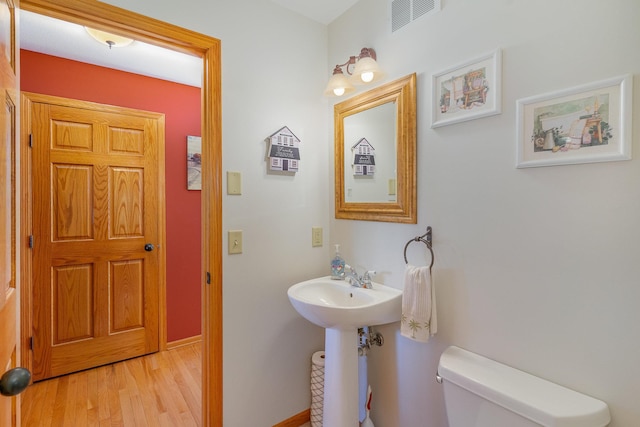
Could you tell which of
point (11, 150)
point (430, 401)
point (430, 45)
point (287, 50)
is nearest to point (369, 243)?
point (430, 401)

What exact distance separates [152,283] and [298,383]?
160cm

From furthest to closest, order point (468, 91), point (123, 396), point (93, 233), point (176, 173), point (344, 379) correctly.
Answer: point (176, 173) → point (93, 233) → point (123, 396) → point (344, 379) → point (468, 91)

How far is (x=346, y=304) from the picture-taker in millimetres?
1634

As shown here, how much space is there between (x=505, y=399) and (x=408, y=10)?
64.6 inches

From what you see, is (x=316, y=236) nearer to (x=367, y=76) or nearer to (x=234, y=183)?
(x=234, y=183)

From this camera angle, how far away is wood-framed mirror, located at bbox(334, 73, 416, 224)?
145cm

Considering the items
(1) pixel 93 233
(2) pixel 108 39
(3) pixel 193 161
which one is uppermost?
(2) pixel 108 39

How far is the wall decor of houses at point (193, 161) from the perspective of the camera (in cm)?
279

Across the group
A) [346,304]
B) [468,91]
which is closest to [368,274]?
[346,304]

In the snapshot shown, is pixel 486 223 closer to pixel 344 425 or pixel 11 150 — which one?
pixel 344 425

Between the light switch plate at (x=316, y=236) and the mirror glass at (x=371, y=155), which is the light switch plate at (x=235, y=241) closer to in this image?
the light switch plate at (x=316, y=236)

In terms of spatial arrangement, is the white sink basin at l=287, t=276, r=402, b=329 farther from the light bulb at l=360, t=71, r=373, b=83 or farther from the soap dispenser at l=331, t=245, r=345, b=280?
the light bulb at l=360, t=71, r=373, b=83

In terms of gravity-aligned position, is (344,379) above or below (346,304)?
below

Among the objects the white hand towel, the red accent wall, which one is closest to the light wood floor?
the red accent wall
